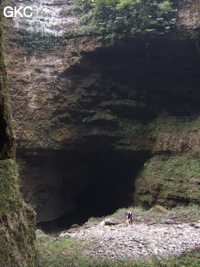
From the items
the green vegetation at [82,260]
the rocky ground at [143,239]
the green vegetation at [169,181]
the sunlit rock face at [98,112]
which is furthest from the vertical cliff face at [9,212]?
the green vegetation at [169,181]

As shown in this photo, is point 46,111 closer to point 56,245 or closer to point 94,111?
point 94,111

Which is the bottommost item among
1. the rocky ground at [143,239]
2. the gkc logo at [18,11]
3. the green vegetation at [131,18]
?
the rocky ground at [143,239]

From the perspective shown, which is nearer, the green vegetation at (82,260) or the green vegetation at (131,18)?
the green vegetation at (82,260)

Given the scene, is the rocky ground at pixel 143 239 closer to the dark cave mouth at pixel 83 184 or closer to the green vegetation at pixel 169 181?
the green vegetation at pixel 169 181

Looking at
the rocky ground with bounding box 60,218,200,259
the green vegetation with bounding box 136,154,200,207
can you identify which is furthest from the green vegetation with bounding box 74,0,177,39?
the rocky ground with bounding box 60,218,200,259

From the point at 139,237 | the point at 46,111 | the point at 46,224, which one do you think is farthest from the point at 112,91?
the point at 139,237

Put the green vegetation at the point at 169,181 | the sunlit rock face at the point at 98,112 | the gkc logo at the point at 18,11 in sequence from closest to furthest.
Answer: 1. the green vegetation at the point at 169,181
2. the sunlit rock face at the point at 98,112
3. the gkc logo at the point at 18,11

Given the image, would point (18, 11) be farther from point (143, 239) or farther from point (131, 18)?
point (143, 239)

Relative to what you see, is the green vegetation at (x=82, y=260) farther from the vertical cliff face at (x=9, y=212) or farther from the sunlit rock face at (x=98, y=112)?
the sunlit rock face at (x=98, y=112)

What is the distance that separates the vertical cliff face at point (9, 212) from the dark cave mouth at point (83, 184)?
1035 centimetres

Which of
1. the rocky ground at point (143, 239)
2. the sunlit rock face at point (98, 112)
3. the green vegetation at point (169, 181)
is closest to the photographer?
the rocky ground at point (143, 239)

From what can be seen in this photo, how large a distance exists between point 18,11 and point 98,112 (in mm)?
9972

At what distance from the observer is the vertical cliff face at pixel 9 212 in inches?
204

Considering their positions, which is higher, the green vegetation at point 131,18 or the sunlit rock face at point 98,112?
the green vegetation at point 131,18
